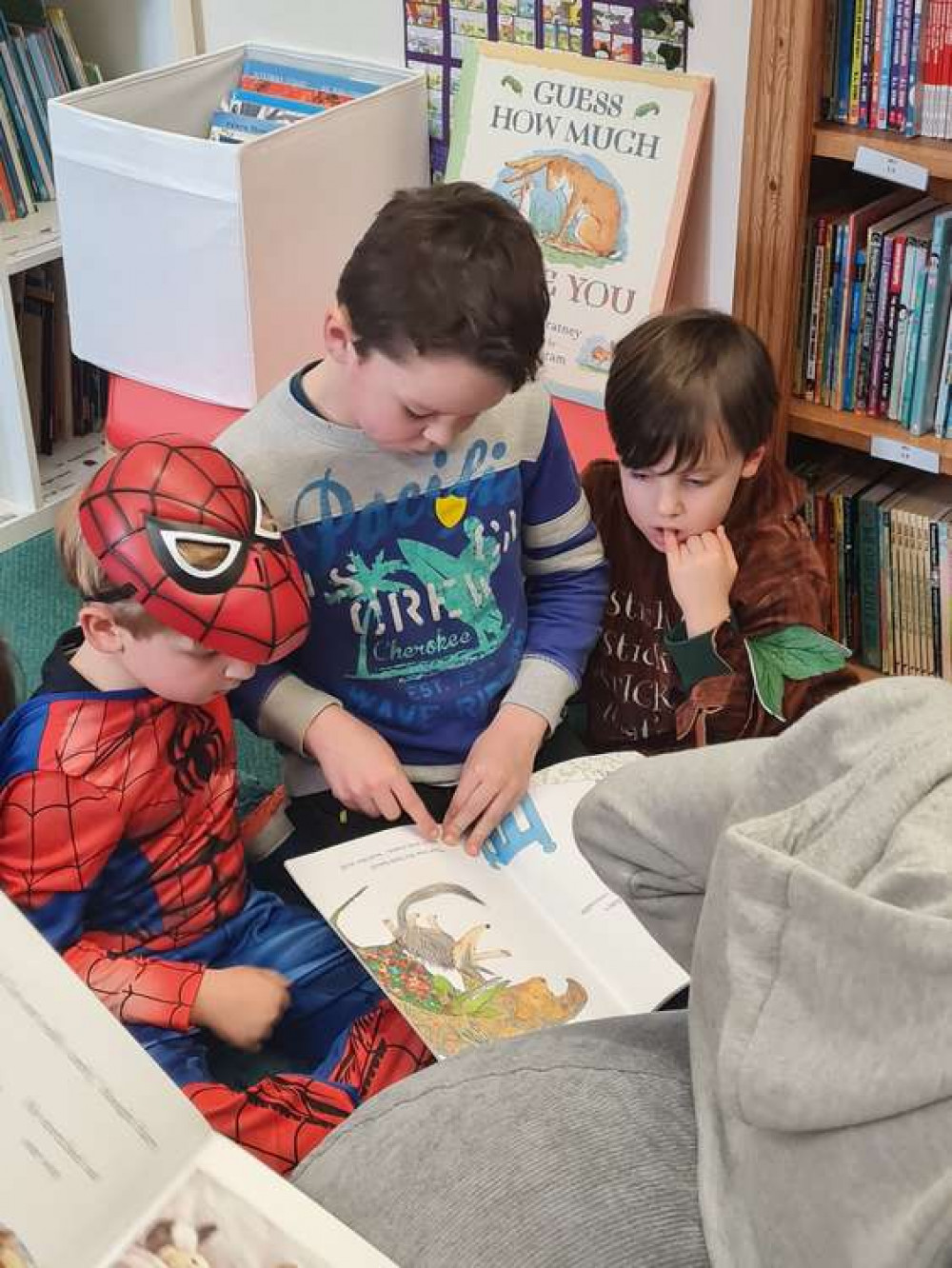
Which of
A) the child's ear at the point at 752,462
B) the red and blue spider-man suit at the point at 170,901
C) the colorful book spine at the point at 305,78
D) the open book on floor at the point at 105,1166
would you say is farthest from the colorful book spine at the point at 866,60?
the open book on floor at the point at 105,1166

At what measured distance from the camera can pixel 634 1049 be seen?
84 cm

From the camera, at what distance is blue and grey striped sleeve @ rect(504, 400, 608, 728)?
4.71ft

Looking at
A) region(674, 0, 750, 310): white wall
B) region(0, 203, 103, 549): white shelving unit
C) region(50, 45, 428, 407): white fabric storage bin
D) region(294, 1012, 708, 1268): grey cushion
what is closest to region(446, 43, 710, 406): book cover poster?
region(674, 0, 750, 310): white wall

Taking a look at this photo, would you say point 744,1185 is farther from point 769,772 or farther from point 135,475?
point 135,475

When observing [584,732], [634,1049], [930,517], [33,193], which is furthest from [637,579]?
[33,193]

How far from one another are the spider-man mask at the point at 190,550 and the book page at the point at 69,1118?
0.39 m

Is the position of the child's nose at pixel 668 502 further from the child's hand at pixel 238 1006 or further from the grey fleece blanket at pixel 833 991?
the grey fleece blanket at pixel 833 991

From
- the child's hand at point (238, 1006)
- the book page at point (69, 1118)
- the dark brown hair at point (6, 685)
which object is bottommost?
the child's hand at point (238, 1006)

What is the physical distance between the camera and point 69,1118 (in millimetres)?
712

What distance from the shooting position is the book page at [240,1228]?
72 cm

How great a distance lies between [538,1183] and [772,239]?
1.36 m

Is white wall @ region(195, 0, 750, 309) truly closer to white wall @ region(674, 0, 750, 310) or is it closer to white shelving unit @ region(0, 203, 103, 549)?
white wall @ region(674, 0, 750, 310)

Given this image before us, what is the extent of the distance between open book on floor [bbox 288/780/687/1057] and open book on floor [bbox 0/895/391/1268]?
0.38 m

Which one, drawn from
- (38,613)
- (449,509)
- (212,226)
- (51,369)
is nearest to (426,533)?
(449,509)
